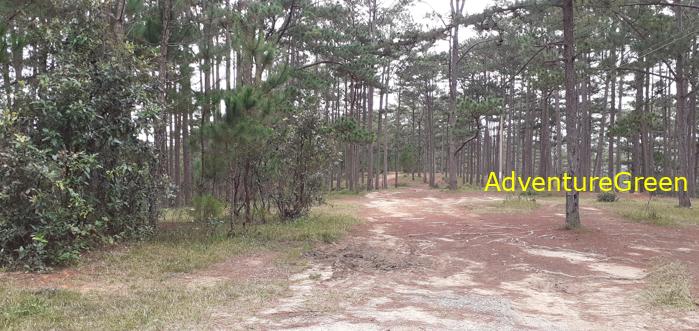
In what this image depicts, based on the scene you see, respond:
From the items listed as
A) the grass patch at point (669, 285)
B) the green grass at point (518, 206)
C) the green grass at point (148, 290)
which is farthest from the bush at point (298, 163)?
the grass patch at point (669, 285)

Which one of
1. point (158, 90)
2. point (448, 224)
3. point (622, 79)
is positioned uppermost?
point (622, 79)

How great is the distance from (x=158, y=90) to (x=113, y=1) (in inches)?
73.0

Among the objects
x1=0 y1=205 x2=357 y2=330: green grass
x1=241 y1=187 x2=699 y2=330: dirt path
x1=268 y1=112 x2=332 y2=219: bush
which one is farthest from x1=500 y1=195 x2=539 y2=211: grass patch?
x1=0 y1=205 x2=357 y2=330: green grass

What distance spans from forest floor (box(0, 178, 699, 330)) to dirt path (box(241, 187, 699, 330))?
22 mm

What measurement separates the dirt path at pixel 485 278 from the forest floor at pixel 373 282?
0.02 metres

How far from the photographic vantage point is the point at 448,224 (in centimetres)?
1197

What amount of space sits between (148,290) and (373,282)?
2.73 metres

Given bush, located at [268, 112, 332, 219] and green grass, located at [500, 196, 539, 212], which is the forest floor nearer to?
bush, located at [268, 112, 332, 219]

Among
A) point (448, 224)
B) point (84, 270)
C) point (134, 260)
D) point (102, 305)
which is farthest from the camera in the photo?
point (448, 224)

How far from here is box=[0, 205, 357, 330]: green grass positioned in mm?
3953

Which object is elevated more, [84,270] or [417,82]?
[417,82]

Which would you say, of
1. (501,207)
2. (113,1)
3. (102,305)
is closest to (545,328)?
(102,305)

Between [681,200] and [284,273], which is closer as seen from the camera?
[284,273]

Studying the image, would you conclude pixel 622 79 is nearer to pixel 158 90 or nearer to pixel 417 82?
pixel 417 82
